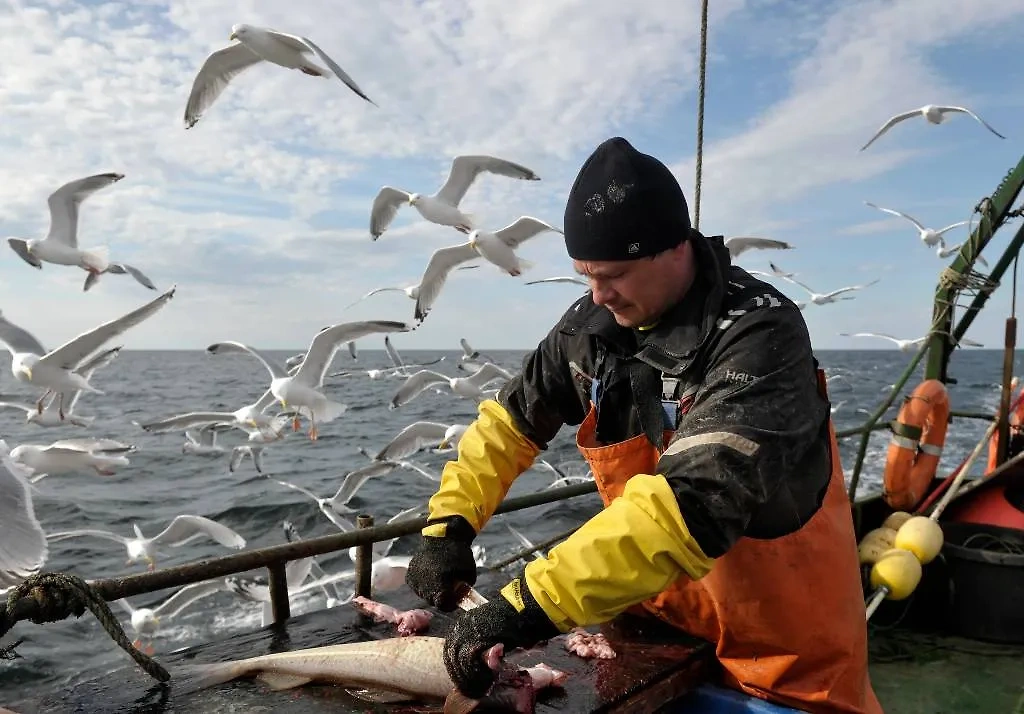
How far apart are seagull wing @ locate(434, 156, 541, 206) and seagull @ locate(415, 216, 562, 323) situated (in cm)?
64

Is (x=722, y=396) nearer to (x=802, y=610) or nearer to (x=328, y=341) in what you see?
(x=802, y=610)

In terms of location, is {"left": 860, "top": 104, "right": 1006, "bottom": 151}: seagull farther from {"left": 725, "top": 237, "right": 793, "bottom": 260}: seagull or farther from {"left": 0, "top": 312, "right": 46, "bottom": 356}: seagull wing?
{"left": 0, "top": 312, "right": 46, "bottom": 356}: seagull wing

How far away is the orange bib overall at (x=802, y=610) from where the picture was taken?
2244 millimetres

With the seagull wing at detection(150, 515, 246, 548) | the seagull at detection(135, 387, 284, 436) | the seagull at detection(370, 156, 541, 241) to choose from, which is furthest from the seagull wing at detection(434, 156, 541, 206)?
the seagull wing at detection(150, 515, 246, 548)

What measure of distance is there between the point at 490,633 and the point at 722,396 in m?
0.85

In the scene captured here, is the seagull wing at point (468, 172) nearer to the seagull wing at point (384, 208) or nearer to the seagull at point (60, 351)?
the seagull wing at point (384, 208)

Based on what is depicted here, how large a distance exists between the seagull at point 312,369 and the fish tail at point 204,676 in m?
6.73

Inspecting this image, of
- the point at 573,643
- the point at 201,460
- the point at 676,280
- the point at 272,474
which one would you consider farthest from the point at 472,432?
the point at 201,460

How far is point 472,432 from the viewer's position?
2955mm

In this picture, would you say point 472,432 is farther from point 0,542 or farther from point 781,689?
point 0,542

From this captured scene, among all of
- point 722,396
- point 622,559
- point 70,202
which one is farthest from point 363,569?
point 70,202

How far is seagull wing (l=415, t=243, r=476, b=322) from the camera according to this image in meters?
11.0

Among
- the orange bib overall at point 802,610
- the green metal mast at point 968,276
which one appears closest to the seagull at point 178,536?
the green metal mast at point 968,276

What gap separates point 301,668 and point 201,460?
58.9 feet
